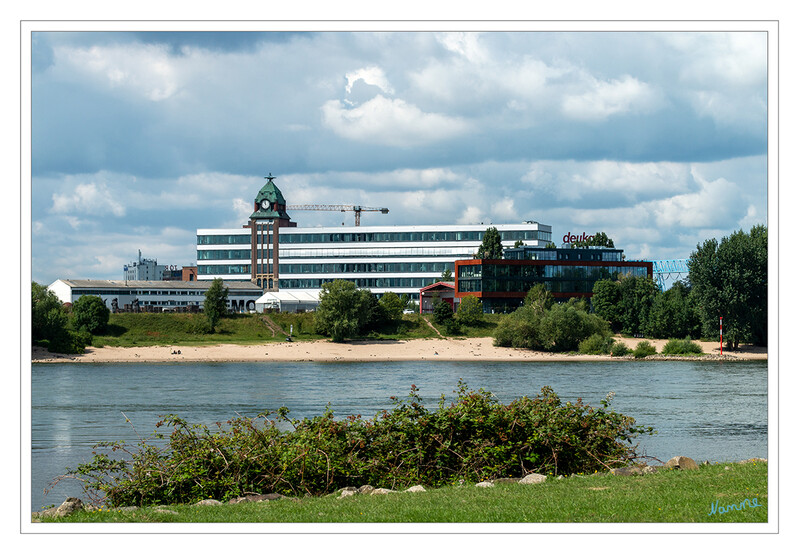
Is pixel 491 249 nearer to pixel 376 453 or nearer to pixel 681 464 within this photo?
pixel 376 453

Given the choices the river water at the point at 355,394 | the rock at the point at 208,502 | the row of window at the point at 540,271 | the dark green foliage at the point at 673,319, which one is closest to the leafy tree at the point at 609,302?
the dark green foliage at the point at 673,319

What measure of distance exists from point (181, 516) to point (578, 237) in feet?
478

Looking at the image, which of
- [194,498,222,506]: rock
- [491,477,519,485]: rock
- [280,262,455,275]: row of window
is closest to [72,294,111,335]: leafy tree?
[280,262,455,275]: row of window

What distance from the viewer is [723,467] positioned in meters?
22.1

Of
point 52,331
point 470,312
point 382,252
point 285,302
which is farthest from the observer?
point 382,252

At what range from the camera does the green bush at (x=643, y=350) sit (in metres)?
109

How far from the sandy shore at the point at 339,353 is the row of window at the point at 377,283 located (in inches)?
1938

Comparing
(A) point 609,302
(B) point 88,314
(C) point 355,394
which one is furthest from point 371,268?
(C) point 355,394

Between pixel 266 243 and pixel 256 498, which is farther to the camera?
pixel 266 243

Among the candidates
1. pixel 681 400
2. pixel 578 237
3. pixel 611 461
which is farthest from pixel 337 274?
pixel 611 461

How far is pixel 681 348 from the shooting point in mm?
108500

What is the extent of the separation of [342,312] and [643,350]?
1555 inches

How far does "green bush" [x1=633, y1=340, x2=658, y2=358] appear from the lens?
356 feet
